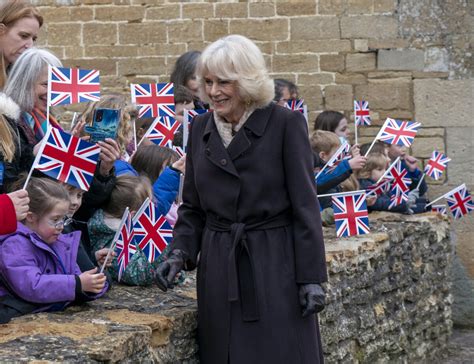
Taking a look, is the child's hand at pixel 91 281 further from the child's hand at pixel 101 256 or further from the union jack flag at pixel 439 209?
the union jack flag at pixel 439 209

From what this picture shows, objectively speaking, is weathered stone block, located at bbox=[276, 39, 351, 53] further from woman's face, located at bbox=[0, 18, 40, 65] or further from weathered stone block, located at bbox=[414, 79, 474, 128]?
woman's face, located at bbox=[0, 18, 40, 65]

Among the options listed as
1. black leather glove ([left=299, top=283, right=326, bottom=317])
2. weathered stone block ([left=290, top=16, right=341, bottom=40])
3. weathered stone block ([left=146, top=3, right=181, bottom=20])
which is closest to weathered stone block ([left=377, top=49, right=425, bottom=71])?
weathered stone block ([left=290, top=16, right=341, bottom=40])

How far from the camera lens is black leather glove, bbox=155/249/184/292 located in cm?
422

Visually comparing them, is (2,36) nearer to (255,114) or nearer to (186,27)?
(255,114)

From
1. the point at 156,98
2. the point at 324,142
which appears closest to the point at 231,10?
the point at 324,142

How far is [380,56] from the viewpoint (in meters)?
10.1

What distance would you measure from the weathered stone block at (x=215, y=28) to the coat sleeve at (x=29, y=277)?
648 centimetres

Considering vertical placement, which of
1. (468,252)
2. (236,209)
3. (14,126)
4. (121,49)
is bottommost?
(468,252)

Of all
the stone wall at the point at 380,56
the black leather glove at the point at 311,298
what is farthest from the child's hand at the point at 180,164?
the stone wall at the point at 380,56

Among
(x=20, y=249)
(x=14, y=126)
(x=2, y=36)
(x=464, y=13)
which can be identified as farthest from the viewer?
(x=464, y=13)

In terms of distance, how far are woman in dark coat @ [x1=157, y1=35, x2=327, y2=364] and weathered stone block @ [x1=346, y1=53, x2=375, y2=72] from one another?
19.7ft

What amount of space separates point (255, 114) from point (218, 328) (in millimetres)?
880

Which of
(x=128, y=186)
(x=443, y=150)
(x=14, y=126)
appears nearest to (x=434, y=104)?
(x=443, y=150)

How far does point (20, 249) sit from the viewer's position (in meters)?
4.07
